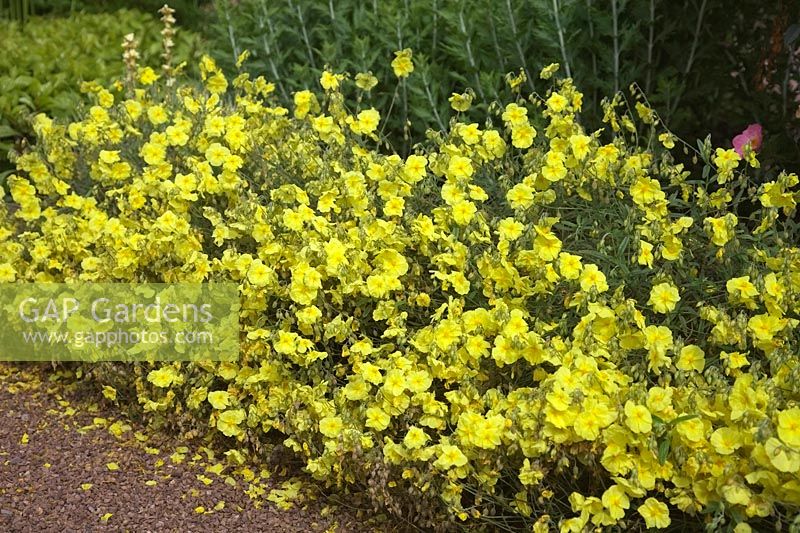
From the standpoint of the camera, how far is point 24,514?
2.64 metres

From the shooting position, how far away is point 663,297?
255 cm

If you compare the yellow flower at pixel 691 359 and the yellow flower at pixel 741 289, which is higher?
the yellow flower at pixel 741 289

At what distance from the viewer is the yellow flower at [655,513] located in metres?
2.19

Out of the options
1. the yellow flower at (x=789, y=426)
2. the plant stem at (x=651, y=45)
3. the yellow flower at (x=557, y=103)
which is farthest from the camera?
the plant stem at (x=651, y=45)

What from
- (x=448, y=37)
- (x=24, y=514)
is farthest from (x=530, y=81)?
(x=24, y=514)

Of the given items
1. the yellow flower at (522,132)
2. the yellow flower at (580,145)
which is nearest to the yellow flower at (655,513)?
the yellow flower at (580,145)

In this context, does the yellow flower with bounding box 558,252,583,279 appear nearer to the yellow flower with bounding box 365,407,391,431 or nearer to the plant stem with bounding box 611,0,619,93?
the yellow flower with bounding box 365,407,391,431

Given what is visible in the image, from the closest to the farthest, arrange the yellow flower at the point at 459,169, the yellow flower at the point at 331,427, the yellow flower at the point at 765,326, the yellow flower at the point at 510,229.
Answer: the yellow flower at the point at 765,326 < the yellow flower at the point at 331,427 < the yellow flower at the point at 510,229 < the yellow flower at the point at 459,169

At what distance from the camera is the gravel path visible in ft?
8.61

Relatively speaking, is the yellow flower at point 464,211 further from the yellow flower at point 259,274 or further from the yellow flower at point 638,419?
the yellow flower at point 638,419

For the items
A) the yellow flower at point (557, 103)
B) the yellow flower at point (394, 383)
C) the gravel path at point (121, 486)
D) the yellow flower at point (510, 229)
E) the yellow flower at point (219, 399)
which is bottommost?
the gravel path at point (121, 486)

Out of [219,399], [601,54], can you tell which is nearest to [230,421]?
[219,399]

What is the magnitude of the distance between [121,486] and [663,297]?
1561 millimetres

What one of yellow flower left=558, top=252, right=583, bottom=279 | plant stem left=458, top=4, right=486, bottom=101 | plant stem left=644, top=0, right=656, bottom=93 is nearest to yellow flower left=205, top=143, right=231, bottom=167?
yellow flower left=558, top=252, right=583, bottom=279
